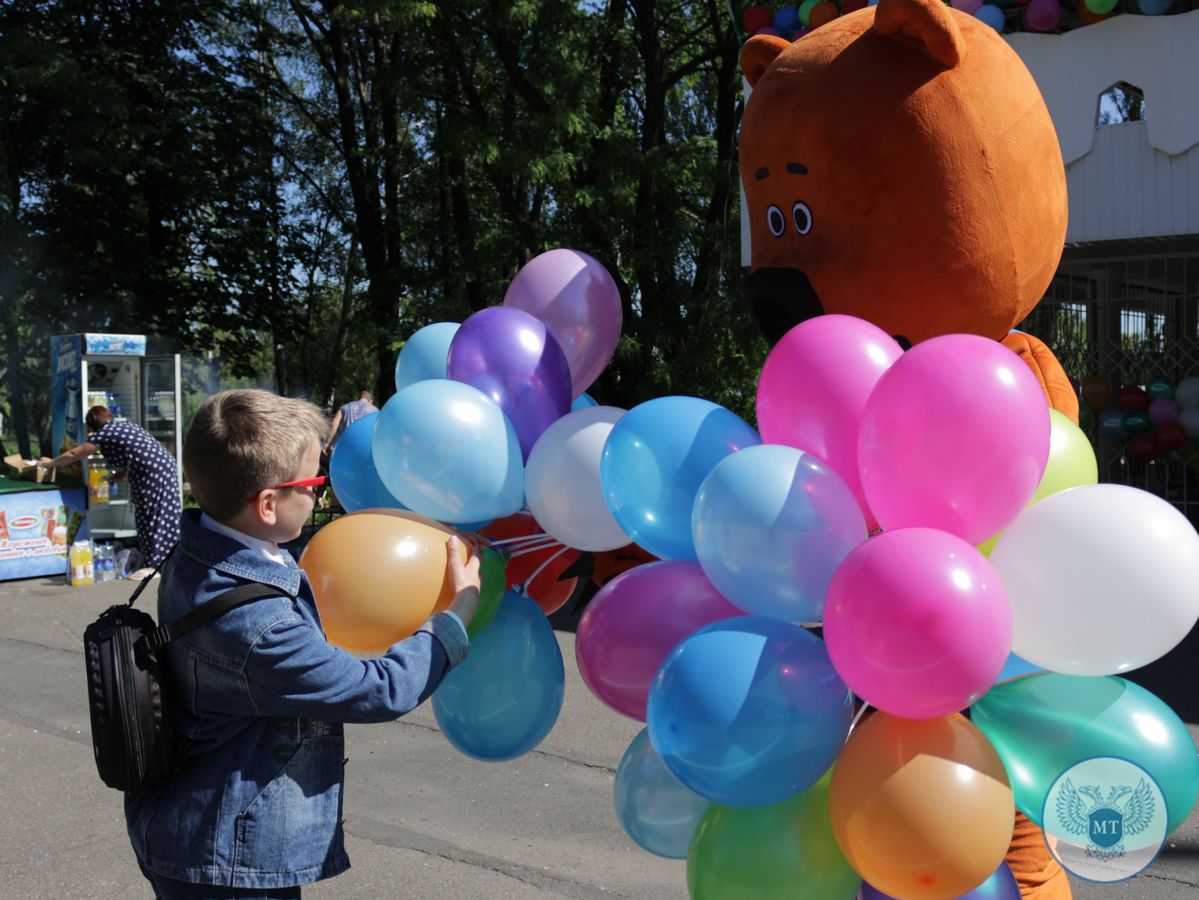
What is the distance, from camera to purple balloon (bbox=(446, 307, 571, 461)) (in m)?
2.44

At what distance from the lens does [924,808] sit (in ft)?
5.61

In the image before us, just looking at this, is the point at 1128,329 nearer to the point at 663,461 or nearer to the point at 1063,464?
the point at 1063,464

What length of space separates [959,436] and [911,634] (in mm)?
331

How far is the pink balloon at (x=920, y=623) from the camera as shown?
5.39 ft

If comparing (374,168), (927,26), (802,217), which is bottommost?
(802,217)

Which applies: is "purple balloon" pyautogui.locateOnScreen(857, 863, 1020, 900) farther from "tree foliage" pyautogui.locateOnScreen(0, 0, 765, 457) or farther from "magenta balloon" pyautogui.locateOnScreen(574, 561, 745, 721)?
"tree foliage" pyautogui.locateOnScreen(0, 0, 765, 457)

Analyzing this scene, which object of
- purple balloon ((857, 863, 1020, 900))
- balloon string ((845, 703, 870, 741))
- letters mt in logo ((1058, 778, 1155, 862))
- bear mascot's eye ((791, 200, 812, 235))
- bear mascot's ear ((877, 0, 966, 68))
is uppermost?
bear mascot's ear ((877, 0, 966, 68))

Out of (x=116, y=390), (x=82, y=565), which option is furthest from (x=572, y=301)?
(x=116, y=390)


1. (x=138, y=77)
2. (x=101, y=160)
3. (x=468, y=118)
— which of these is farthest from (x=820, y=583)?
(x=138, y=77)

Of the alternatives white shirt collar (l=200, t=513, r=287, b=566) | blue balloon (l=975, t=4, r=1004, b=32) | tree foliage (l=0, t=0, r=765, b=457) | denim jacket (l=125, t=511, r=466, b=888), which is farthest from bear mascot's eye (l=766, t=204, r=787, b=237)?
tree foliage (l=0, t=0, r=765, b=457)

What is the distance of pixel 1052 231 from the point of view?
2619mm

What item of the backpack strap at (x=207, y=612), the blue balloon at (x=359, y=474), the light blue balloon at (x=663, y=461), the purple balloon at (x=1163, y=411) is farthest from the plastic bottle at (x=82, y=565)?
the purple balloon at (x=1163, y=411)

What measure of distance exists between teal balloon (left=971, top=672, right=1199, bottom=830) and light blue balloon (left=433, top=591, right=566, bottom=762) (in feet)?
2.99

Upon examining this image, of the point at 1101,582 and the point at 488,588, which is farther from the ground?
the point at 1101,582
